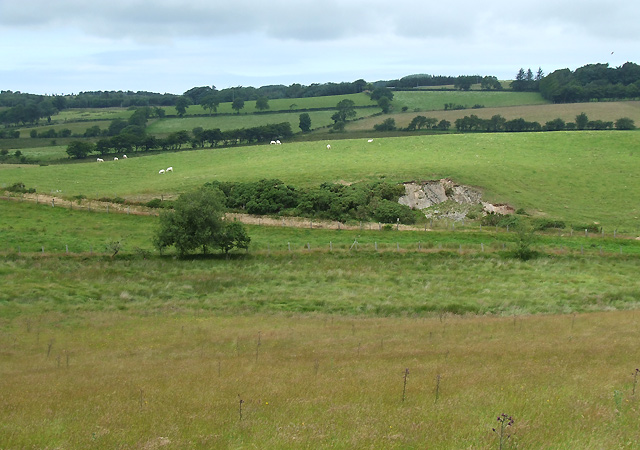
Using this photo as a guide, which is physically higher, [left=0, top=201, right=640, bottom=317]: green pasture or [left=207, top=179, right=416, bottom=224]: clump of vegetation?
[left=207, top=179, right=416, bottom=224]: clump of vegetation

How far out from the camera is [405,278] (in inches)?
1389

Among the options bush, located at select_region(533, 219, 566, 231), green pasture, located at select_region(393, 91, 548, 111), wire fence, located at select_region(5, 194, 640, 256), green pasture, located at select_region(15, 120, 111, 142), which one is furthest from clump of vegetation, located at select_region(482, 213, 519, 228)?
green pasture, located at select_region(15, 120, 111, 142)

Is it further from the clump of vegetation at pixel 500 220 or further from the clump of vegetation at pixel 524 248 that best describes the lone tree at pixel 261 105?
the clump of vegetation at pixel 524 248

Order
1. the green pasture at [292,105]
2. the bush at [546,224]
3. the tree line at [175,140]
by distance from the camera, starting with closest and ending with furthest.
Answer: the bush at [546,224] → the tree line at [175,140] → the green pasture at [292,105]

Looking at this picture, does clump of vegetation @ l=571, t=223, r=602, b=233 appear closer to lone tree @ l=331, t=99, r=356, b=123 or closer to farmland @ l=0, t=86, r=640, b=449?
farmland @ l=0, t=86, r=640, b=449

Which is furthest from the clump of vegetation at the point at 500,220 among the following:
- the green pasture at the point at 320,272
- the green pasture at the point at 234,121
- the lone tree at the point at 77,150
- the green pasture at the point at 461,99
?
the green pasture at the point at 461,99

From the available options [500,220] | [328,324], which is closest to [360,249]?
[500,220]

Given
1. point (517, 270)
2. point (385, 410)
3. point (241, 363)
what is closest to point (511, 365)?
point (385, 410)

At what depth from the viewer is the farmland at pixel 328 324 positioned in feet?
33.6

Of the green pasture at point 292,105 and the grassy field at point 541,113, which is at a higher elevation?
the green pasture at point 292,105

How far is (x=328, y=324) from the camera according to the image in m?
23.9

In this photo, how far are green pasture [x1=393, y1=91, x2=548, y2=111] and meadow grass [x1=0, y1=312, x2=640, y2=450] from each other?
404ft

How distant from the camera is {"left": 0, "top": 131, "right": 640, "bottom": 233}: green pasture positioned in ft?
195

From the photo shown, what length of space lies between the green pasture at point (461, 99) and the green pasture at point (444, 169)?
55283mm
